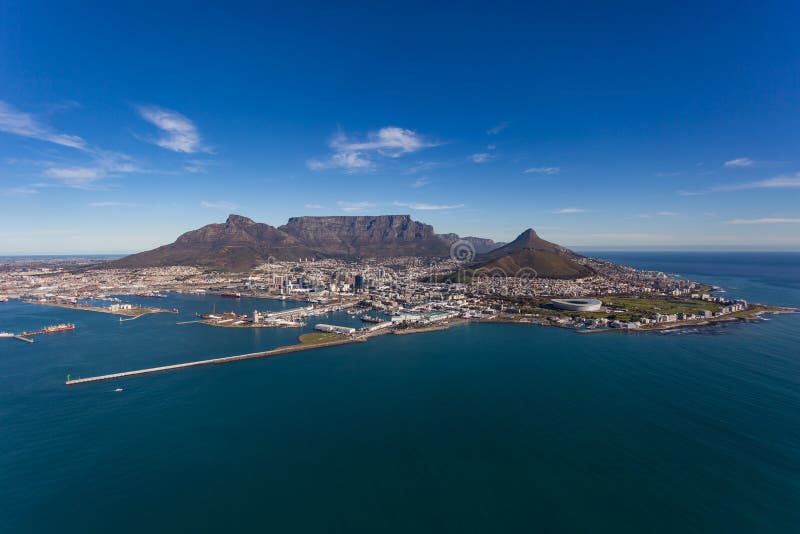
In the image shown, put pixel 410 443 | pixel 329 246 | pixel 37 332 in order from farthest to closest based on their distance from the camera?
pixel 329 246
pixel 37 332
pixel 410 443

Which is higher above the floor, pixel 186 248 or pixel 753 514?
pixel 186 248

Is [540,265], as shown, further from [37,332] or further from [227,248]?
[227,248]

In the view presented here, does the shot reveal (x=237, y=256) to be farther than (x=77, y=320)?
Yes

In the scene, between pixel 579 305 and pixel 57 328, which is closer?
pixel 57 328

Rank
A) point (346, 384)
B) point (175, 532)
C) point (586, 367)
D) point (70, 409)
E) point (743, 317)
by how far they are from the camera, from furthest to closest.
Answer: point (743, 317) → point (586, 367) → point (346, 384) → point (70, 409) → point (175, 532)

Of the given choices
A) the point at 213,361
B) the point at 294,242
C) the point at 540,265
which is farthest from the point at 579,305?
the point at 294,242

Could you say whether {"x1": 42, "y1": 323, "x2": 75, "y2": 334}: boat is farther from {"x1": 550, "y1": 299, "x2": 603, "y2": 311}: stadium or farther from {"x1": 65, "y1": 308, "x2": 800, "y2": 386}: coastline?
{"x1": 550, "y1": 299, "x2": 603, "y2": 311}: stadium

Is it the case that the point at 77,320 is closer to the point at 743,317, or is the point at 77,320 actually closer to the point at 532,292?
the point at 532,292

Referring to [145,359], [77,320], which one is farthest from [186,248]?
[145,359]
